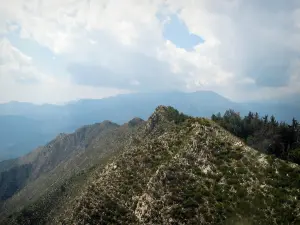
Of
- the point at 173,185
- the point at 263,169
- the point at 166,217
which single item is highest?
the point at 263,169

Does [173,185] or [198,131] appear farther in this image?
[198,131]

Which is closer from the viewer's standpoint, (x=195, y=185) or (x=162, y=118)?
(x=195, y=185)

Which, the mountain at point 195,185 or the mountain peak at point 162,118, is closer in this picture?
the mountain at point 195,185

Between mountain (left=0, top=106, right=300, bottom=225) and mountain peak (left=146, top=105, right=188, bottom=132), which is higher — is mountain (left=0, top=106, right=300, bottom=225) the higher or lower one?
the lower one

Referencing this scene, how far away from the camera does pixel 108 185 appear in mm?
67125

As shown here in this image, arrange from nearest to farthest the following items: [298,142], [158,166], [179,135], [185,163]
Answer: [185,163] → [158,166] → [179,135] → [298,142]

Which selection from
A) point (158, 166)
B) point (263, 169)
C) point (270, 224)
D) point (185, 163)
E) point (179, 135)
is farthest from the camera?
point (179, 135)

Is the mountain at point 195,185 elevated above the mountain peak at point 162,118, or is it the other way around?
the mountain peak at point 162,118

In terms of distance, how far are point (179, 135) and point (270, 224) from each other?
3127cm

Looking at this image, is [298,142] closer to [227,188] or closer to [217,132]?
[217,132]

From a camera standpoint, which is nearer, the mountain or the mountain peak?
the mountain

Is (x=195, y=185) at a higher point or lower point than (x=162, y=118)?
lower

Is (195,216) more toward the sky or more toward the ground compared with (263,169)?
more toward the ground

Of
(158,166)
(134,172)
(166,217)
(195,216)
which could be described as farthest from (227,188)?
(134,172)
